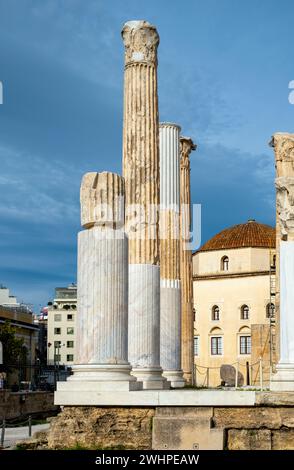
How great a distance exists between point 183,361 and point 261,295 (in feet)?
101

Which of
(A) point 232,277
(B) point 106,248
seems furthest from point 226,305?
(B) point 106,248

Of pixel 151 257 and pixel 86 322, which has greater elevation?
pixel 151 257

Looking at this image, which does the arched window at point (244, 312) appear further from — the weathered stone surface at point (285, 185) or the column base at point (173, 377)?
the weathered stone surface at point (285, 185)

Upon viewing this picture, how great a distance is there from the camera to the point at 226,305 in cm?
6016

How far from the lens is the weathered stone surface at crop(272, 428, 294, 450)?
1527cm

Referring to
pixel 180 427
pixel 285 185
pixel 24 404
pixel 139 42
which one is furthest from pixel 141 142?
pixel 24 404

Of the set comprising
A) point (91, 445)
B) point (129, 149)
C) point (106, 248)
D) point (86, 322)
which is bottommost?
point (91, 445)

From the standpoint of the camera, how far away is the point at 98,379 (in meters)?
15.8

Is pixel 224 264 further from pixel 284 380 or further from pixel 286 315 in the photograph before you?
pixel 284 380

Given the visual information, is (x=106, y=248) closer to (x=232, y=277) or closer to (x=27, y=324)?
(x=232, y=277)

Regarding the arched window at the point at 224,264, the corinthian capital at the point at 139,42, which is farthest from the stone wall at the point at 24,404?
the arched window at the point at 224,264

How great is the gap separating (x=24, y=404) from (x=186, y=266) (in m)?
10.1

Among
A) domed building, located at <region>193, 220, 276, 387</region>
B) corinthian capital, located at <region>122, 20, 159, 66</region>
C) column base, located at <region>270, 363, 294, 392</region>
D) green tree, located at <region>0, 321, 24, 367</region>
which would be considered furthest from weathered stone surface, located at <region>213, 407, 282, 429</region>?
domed building, located at <region>193, 220, 276, 387</region>

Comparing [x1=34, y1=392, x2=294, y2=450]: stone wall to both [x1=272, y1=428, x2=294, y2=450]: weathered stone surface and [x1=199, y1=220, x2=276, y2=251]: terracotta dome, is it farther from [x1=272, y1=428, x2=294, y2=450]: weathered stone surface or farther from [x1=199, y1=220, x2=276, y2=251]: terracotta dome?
[x1=199, y1=220, x2=276, y2=251]: terracotta dome
